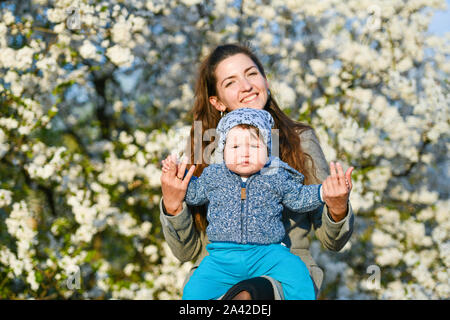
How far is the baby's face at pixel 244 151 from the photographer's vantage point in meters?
1.81

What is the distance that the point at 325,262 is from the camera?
4.78 m

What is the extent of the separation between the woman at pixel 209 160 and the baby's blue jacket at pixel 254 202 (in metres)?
0.11

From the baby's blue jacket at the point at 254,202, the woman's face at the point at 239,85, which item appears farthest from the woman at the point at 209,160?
the baby's blue jacket at the point at 254,202

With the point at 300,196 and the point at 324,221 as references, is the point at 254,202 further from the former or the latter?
the point at 324,221

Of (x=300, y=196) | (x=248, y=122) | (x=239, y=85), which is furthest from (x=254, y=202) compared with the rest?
(x=239, y=85)

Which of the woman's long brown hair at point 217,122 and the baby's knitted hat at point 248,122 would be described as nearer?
the baby's knitted hat at point 248,122

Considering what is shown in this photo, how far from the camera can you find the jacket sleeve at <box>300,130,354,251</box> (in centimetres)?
192

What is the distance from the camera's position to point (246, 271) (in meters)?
1.75

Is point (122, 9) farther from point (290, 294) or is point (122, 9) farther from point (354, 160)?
point (290, 294)

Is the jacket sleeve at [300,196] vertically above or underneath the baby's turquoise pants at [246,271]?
above

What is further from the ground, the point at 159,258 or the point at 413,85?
the point at 413,85

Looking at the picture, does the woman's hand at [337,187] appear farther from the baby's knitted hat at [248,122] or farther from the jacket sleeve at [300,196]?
the baby's knitted hat at [248,122]

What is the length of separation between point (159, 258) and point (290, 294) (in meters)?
3.25
